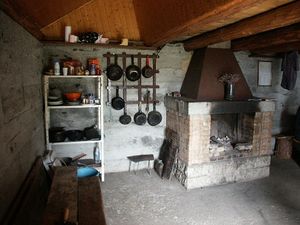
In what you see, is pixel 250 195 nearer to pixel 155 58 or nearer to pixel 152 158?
pixel 152 158

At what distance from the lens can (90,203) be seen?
191 centimetres

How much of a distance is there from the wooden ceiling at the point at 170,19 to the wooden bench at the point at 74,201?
1.43 metres

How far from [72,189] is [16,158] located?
0.52 m

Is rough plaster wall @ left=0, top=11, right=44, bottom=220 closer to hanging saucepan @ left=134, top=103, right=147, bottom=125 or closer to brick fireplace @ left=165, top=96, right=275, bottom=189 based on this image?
hanging saucepan @ left=134, top=103, right=147, bottom=125

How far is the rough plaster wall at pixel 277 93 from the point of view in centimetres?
483

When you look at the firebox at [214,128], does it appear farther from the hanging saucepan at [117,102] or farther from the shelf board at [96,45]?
the shelf board at [96,45]

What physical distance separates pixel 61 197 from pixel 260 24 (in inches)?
97.1

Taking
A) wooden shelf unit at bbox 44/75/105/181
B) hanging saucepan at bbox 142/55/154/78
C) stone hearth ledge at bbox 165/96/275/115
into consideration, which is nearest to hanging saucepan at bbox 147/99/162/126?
stone hearth ledge at bbox 165/96/275/115

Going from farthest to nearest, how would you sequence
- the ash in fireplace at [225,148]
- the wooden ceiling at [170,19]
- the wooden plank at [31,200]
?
the ash in fireplace at [225,148]
the wooden ceiling at [170,19]
the wooden plank at [31,200]

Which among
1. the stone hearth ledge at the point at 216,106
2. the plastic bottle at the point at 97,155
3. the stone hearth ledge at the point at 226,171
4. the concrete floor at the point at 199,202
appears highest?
the stone hearth ledge at the point at 216,106

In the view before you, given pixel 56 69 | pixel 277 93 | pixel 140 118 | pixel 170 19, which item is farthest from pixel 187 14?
pixel 277 93

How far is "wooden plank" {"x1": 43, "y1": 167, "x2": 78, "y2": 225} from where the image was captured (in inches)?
62.9

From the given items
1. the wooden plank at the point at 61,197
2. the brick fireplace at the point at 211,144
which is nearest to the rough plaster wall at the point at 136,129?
the brick fireplace at the point at 211,144

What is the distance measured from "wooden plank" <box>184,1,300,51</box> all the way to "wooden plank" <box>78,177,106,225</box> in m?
2.26
